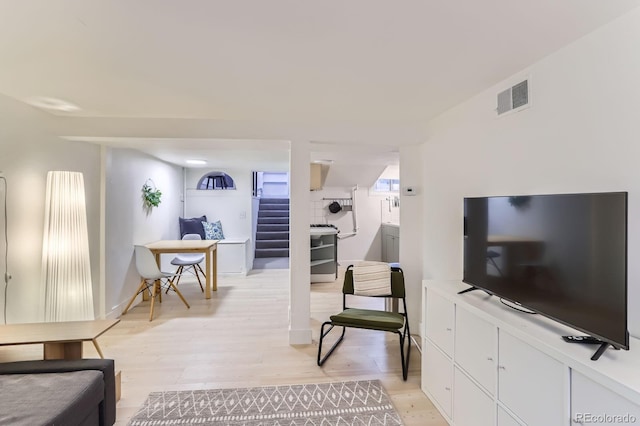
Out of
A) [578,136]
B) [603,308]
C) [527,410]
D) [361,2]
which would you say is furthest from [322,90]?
[527,410]

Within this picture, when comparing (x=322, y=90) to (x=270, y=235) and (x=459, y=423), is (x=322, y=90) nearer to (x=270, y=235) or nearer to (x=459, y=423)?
(x=459, y=423)

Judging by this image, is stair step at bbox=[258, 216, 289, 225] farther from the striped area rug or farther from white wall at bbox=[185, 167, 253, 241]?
the striped area rug

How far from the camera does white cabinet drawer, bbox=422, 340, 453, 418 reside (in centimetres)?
190

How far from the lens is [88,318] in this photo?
263cm

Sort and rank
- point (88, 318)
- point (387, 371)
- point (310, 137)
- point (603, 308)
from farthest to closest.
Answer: point (310, 137) → point (88, 318) → point (387, 371) → point (603, 308)

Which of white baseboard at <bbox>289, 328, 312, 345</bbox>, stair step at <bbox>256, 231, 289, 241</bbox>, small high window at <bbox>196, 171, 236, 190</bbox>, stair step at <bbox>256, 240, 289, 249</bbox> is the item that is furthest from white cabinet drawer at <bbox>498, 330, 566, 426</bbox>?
stair step at <bbox>256, 231, 289, 241</bbox>

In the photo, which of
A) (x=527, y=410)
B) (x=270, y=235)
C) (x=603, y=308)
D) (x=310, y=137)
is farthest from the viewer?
(x=270, y=235)

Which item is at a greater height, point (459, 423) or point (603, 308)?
point (603, 308)

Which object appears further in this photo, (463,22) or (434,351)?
(434,351)

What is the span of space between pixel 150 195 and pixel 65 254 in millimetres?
1943

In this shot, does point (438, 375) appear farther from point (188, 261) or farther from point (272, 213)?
point (272, 213)

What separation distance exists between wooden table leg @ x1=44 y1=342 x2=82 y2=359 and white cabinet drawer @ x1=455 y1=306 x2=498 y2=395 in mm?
2412

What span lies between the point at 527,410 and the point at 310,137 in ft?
8.08

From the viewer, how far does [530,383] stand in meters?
1.30
